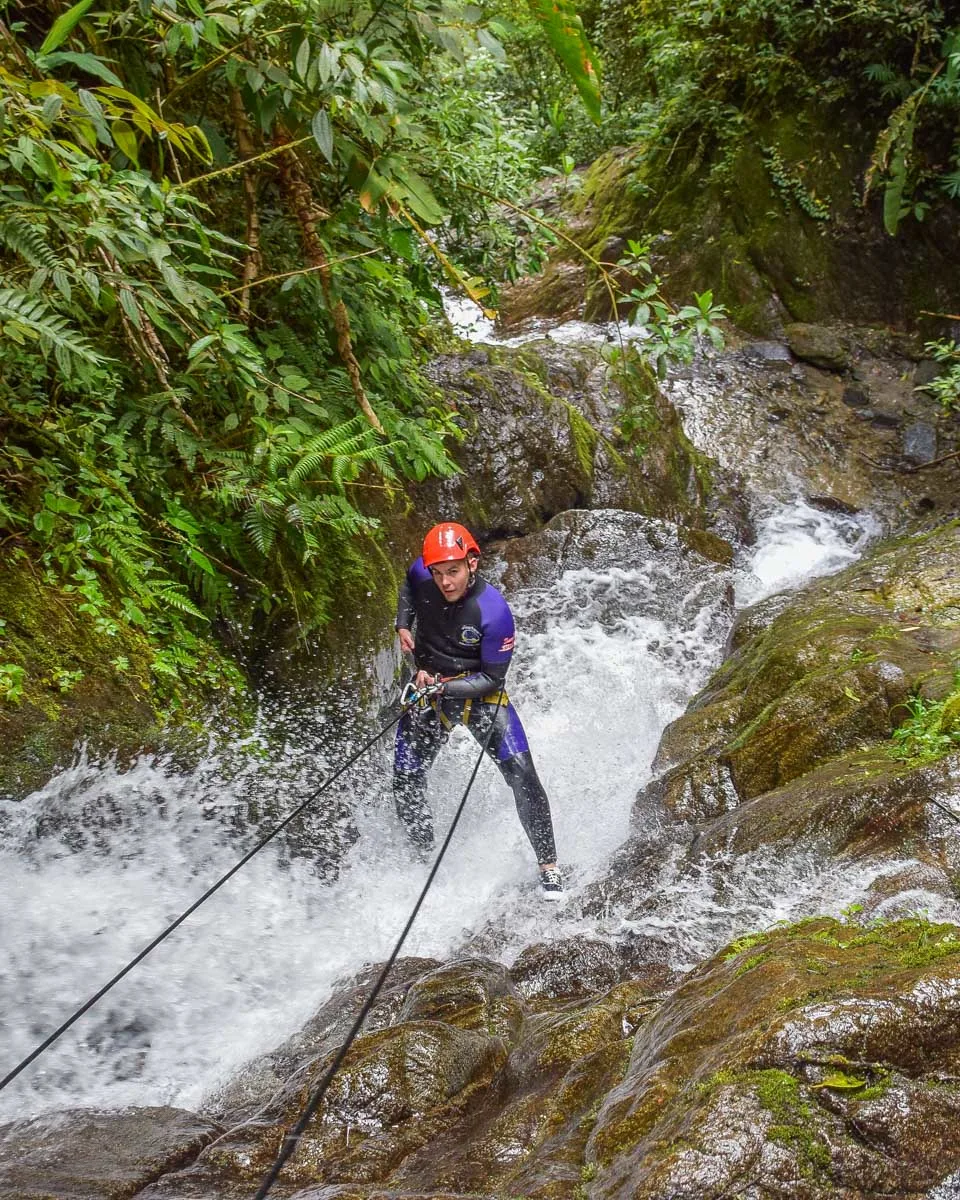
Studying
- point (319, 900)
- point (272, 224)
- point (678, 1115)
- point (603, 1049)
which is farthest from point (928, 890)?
point (272, 224)

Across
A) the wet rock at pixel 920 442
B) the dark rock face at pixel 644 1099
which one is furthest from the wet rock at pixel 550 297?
the dark rock face at pixel 644 1099

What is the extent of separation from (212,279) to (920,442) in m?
9.69

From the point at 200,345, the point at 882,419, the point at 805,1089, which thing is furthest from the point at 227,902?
the point at 882,419

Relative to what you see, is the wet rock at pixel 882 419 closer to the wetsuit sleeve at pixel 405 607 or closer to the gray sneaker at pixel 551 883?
the wetsuit sleeve at pixel 405 607

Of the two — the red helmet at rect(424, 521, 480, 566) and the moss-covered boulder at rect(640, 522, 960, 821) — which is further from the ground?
the red helmet at rect(424, 521, 480, 566)

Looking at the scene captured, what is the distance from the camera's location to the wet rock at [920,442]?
36.9 feet

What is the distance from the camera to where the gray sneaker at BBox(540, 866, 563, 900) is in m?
4.95

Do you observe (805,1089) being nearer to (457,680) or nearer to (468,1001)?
(468,1001)

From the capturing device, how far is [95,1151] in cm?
262

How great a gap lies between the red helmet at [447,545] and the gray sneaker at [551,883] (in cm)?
193

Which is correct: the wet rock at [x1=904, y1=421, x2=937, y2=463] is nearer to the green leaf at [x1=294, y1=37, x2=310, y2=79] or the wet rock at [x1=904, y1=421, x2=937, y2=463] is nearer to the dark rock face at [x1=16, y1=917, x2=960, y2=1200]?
the dark rock face at [x1=16, y1=917, x2=960, y2=1200]

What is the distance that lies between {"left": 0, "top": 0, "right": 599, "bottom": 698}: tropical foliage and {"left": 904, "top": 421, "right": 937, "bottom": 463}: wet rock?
744 centimetres

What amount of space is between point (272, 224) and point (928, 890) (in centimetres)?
519

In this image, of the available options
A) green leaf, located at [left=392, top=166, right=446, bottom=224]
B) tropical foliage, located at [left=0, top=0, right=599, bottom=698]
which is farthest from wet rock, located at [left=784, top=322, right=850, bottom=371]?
green leaf, located at [left=392, top=166, right=446, bottom=224]
